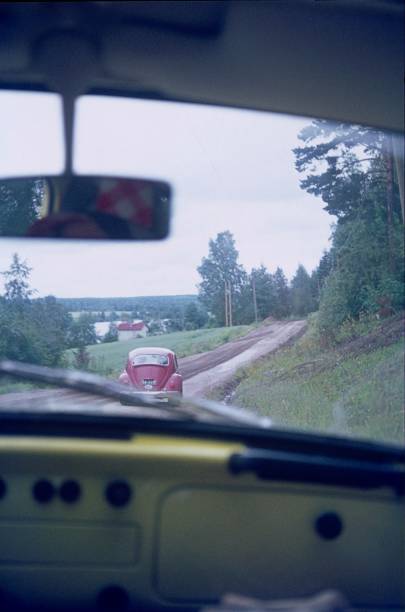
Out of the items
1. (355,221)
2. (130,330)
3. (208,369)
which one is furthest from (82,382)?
(355,221)

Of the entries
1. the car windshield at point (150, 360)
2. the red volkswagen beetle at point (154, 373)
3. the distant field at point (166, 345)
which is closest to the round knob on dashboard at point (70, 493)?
the red volkswagen beetle at point (154, 373)

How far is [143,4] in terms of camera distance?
320 cm

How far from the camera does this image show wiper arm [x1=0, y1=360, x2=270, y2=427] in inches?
112

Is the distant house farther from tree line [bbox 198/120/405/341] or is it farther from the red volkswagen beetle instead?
tree line [bbox 198/120/405/341]

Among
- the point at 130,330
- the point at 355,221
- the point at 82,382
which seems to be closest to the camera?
the point at 82,382

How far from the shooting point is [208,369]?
381cm

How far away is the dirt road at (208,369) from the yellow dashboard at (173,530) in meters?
0.21

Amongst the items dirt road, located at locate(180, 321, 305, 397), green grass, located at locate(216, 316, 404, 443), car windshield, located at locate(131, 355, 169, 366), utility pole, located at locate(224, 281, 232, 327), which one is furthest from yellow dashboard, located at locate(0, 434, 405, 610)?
utility pole, located at locate(224, 281, 232, 327)

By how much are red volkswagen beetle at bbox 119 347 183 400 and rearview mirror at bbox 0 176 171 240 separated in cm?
74

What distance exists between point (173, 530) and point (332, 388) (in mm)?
1411

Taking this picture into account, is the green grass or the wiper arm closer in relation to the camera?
the wiper arm

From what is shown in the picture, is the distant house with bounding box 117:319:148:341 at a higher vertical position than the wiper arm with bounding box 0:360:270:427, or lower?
higher

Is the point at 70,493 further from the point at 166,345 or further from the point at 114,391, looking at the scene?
the point at 166,345

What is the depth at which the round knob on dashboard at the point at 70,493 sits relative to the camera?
2.82 meters
